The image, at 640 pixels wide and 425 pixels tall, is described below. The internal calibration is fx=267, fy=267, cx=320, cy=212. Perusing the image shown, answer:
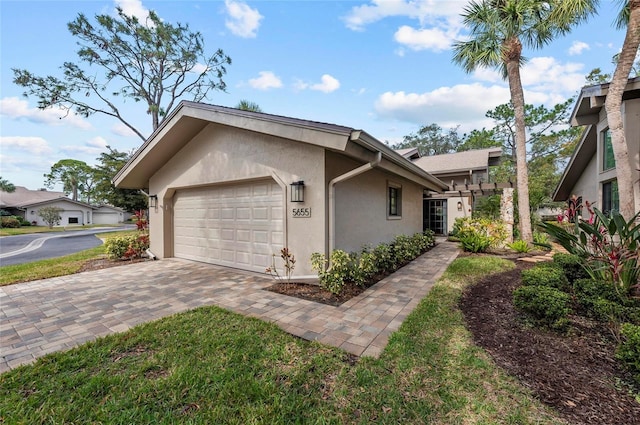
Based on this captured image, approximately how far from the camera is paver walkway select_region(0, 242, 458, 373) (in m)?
3.32

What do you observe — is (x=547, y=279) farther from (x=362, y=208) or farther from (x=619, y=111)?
(x=619, y=111)

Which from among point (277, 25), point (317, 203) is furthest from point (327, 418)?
point (277, 25)

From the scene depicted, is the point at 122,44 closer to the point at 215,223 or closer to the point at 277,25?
the point at 277,25

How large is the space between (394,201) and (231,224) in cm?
528

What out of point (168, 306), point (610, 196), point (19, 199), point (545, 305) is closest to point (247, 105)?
point (168, 306)

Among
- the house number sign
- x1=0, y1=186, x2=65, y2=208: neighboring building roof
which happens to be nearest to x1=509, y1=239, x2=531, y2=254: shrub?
the house number sign

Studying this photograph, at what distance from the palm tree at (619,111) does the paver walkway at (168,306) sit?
4529 millimetres

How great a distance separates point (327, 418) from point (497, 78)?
14.7 metres

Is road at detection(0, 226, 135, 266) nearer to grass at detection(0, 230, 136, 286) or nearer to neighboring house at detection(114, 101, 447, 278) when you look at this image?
grass at detection(0, 230, 136, 286)

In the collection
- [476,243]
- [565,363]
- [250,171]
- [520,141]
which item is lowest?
[565,363]

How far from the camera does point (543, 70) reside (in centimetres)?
1249

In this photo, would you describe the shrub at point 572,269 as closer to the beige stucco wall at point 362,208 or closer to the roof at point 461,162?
the beige stucco wall at point 362,208

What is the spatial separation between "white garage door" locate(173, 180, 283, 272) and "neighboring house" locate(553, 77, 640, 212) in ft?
21.7

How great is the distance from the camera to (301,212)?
5.52 meters
